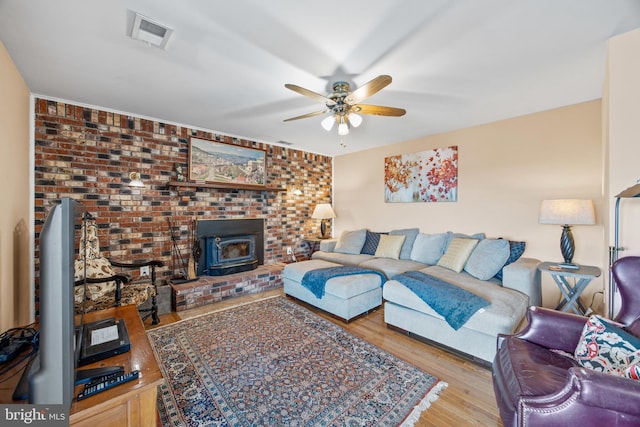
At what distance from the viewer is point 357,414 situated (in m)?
1.62

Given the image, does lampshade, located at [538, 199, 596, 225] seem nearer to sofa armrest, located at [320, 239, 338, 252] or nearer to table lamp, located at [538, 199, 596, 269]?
table lamp, located at [538, 199, 596, 269]

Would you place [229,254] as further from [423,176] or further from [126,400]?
[423,176]

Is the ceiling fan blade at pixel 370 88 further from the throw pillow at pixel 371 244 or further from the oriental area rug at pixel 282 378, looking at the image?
the throw pillow at pixel 371 244

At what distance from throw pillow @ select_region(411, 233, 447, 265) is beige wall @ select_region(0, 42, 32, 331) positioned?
167 inches

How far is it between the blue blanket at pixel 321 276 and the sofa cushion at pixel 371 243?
1.15 meters

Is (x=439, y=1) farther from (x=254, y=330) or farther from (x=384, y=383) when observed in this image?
(x=254, y=330)

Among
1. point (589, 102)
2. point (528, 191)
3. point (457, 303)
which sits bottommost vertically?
point (457, 303)

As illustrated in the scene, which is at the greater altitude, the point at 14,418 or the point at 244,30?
the point at 244,30

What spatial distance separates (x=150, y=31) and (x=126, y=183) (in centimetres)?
218

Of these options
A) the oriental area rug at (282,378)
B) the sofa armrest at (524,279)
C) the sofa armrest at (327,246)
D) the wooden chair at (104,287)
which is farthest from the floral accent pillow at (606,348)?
the sofa armrest at (327,246)

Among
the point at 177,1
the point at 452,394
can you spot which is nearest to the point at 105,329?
the point at 177,1

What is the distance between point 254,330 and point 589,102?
4320 mm

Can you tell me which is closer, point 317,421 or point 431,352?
point 317,421

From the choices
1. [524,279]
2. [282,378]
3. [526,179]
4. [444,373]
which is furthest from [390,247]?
[282,378]
